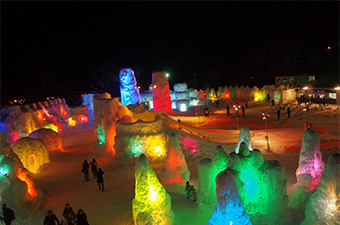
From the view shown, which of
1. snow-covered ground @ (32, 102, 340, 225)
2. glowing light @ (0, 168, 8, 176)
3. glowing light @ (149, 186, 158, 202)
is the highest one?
glowing light @ (0, 168, 8, 176)

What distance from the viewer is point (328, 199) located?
262 inches

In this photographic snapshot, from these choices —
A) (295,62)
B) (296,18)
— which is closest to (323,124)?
(295,62)

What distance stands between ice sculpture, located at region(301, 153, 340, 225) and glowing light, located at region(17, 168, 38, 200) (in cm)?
1046

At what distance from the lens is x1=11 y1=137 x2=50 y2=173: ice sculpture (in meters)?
15.1

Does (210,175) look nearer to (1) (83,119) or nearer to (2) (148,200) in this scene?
(2) (148,200)

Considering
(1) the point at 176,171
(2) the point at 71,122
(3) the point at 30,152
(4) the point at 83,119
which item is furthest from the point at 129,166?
(4) the point at 83,119

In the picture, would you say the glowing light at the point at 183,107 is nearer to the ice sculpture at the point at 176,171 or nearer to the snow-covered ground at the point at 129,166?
the snow-covered ground at the point at 129,166

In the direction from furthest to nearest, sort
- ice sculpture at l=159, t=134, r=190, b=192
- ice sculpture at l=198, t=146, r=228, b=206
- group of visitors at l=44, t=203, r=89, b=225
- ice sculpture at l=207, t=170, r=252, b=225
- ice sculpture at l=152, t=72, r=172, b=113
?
ice sculpture at l=152, t=72, r=172, b=113
ice sculpture at l=159, t=134, r=190, b=192
ice sculpture at l=198, t=146, r=228, b=206
group of visitors at l=44, t=203, r=89, b=225
ice sculpture at l=207, t=170, r=252, b=225

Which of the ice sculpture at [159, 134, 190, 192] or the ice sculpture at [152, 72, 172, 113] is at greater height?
the ice sculpture at [152, 72, 172, 113]

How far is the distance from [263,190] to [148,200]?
11.8 feet

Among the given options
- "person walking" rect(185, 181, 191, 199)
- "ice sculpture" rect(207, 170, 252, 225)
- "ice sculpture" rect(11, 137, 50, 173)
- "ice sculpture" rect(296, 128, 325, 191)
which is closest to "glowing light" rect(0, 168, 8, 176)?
"ice sculpture" rect(11, 137, 50, 173)

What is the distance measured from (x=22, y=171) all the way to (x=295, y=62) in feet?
167

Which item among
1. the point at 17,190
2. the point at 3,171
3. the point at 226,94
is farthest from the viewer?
the point at 226,94

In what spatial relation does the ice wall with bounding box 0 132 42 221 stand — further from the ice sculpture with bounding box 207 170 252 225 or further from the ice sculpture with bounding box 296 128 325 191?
the ice sculpture with bounding box 296 128 325 191
